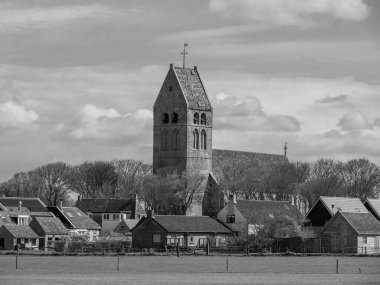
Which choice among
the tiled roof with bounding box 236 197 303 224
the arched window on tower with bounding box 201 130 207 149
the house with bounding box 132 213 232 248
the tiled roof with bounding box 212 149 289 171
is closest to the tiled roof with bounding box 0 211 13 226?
the house with bounding box 132 213 232 248

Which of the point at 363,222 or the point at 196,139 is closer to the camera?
the point at 363,222

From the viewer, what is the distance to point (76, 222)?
123 meters

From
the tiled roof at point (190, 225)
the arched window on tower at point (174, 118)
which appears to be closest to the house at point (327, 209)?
the tiled roof at point (190, 225)

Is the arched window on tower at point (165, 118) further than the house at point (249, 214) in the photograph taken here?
Yes

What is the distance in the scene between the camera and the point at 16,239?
104 m

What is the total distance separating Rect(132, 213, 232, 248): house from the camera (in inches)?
4215

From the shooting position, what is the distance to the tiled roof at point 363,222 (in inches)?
4067

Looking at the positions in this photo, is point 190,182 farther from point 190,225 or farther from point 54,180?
point 190,225

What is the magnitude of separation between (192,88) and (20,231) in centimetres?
5877

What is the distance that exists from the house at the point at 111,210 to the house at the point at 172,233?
33.9 meters

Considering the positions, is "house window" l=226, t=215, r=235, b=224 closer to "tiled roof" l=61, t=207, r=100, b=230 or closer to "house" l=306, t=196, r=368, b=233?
"house" l=306, t=196, r=368, b=233

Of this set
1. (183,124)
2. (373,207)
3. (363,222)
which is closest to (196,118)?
(183,124)

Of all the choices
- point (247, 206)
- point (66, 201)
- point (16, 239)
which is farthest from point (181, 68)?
point (16, 239)

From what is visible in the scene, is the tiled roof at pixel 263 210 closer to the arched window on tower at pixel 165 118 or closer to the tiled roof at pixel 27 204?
the tiled roof at pixel 27 204
